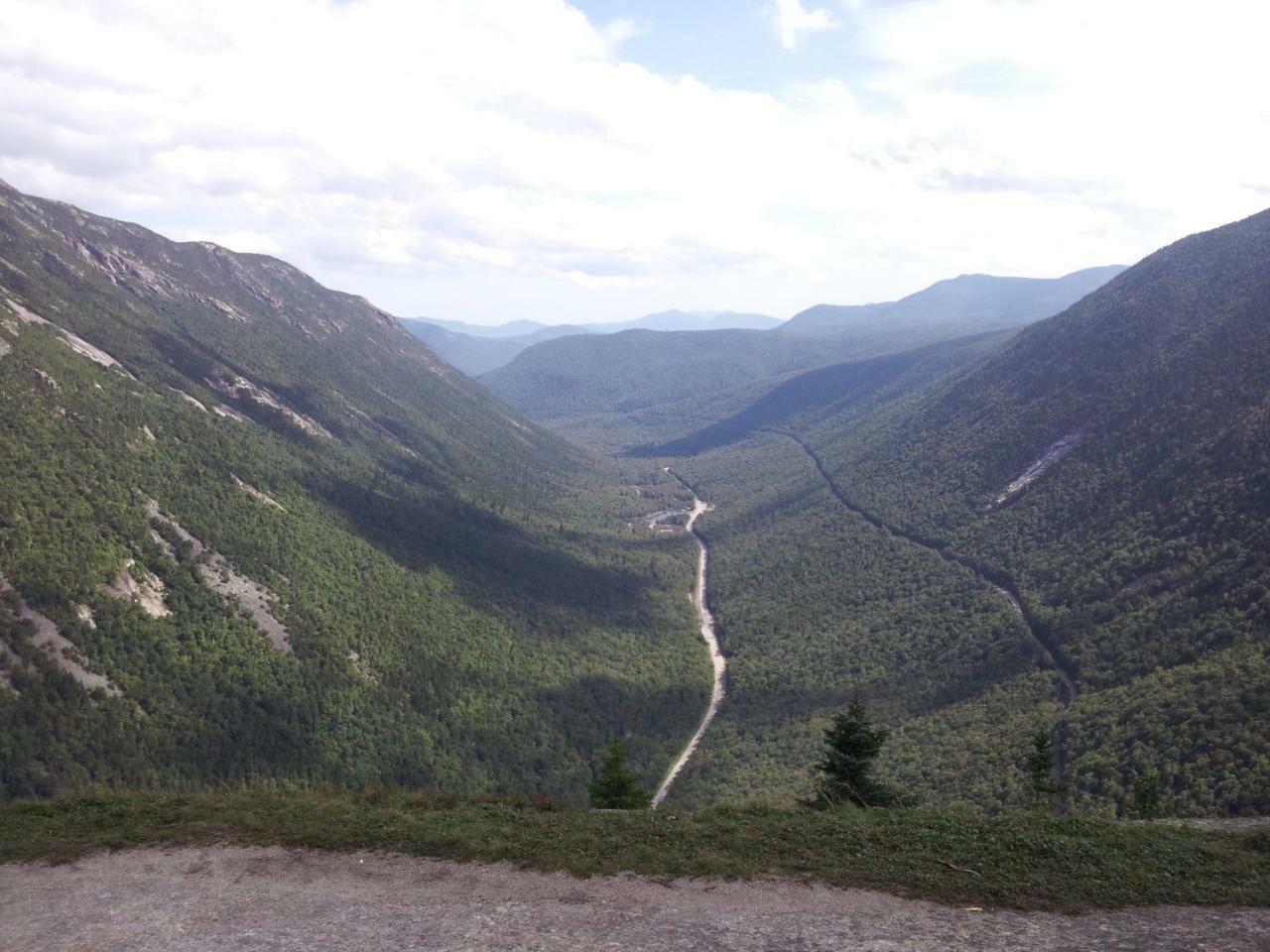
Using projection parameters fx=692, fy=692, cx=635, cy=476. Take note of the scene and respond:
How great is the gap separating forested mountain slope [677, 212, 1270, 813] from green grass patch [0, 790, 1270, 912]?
31.9 m

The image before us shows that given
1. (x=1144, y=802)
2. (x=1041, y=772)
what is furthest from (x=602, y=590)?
(x=1144, y=802)

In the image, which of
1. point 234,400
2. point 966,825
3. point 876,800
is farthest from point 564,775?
point 234,400

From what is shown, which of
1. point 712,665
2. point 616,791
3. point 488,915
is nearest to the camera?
point 488,915

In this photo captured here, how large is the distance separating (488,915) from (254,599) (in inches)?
3104

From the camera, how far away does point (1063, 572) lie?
337 ft

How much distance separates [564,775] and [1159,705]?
5836cm

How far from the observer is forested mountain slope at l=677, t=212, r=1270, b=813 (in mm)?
60062

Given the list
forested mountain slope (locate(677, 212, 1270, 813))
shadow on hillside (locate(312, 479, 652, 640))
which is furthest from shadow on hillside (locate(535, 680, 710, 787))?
shadow on hillside (locate(312, 479, 652, 640))

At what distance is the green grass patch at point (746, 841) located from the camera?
728 inches

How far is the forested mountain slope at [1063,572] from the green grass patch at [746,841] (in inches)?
1258

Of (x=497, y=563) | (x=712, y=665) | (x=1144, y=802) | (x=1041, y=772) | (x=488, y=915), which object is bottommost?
(x=712, y=665)

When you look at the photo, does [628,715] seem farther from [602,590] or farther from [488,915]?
[488,915]

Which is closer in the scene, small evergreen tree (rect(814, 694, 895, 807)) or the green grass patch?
the green grass patch

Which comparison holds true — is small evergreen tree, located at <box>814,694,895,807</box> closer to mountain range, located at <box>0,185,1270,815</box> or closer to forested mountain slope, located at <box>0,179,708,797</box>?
mountain range, located at <box>0,185,1270,815</box>
